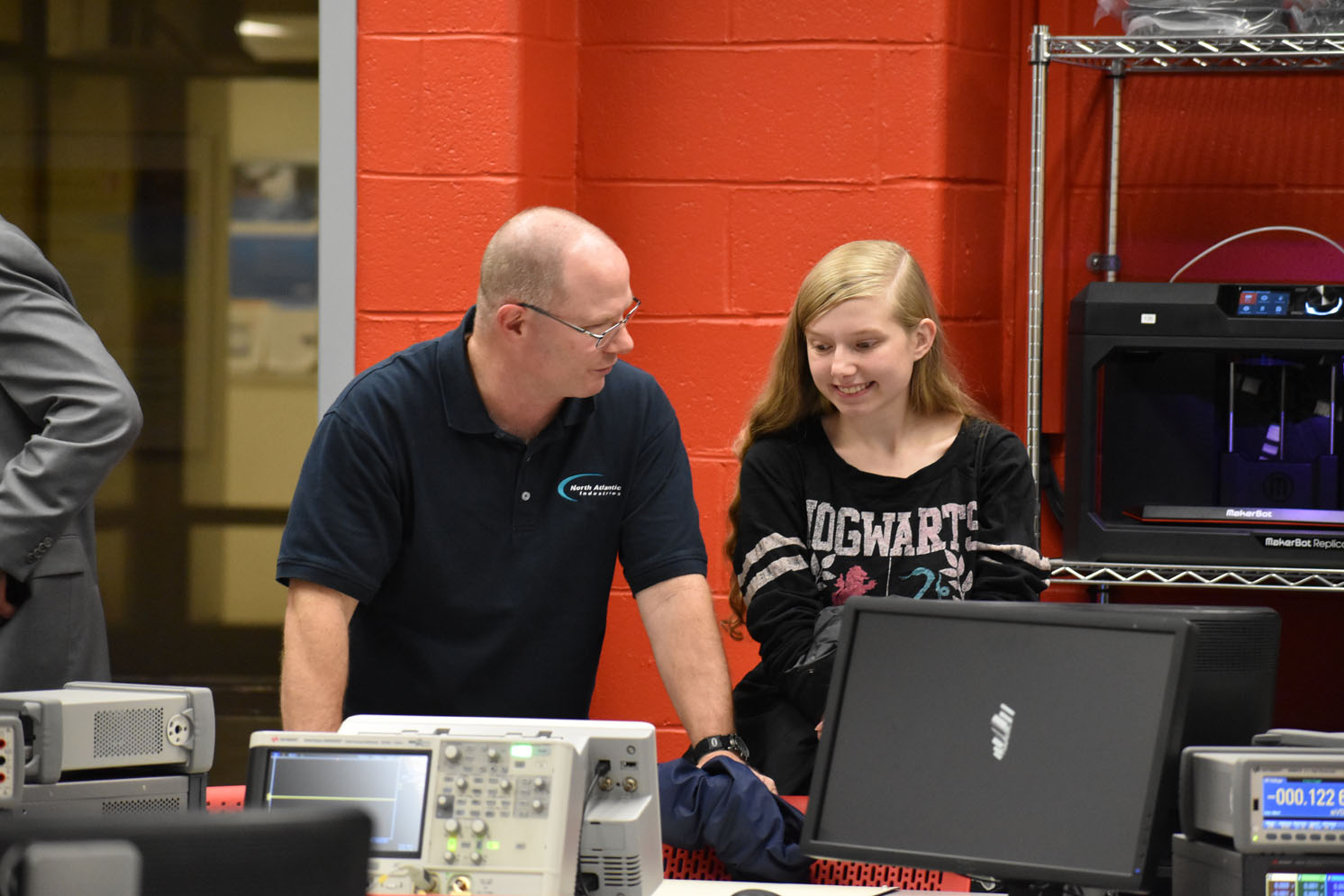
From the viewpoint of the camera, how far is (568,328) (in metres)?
2.02

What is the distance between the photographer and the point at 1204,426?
2.60 metres

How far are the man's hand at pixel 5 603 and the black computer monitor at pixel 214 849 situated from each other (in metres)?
1.31

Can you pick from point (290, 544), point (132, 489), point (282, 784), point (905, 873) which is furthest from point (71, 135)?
point (905, 873)

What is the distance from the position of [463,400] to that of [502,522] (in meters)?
0.18

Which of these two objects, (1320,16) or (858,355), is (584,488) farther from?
(1320,16)

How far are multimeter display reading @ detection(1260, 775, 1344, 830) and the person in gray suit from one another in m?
1.60

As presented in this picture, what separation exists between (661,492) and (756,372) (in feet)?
2.56

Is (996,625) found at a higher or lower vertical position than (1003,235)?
lower

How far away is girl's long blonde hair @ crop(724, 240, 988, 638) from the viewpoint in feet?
7.34

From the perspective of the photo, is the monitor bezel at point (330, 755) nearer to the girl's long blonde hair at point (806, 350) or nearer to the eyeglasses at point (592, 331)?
the eyeglasses at point (592, 331)

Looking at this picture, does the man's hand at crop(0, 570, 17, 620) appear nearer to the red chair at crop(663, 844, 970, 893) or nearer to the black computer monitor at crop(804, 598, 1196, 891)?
the red chair at crop(663, 844, 970, 893)

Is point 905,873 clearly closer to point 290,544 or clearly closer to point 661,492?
point 661,492

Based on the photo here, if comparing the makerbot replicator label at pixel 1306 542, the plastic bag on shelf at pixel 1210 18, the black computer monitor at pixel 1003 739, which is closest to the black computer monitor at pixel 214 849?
the black computer monitor at pixel 1003 739

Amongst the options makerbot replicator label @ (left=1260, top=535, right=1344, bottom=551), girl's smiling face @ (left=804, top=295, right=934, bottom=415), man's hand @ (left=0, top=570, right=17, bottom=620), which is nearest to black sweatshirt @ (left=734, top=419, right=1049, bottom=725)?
girl's smiling face @ (left=804, top=295, right=934, bottom=415)
